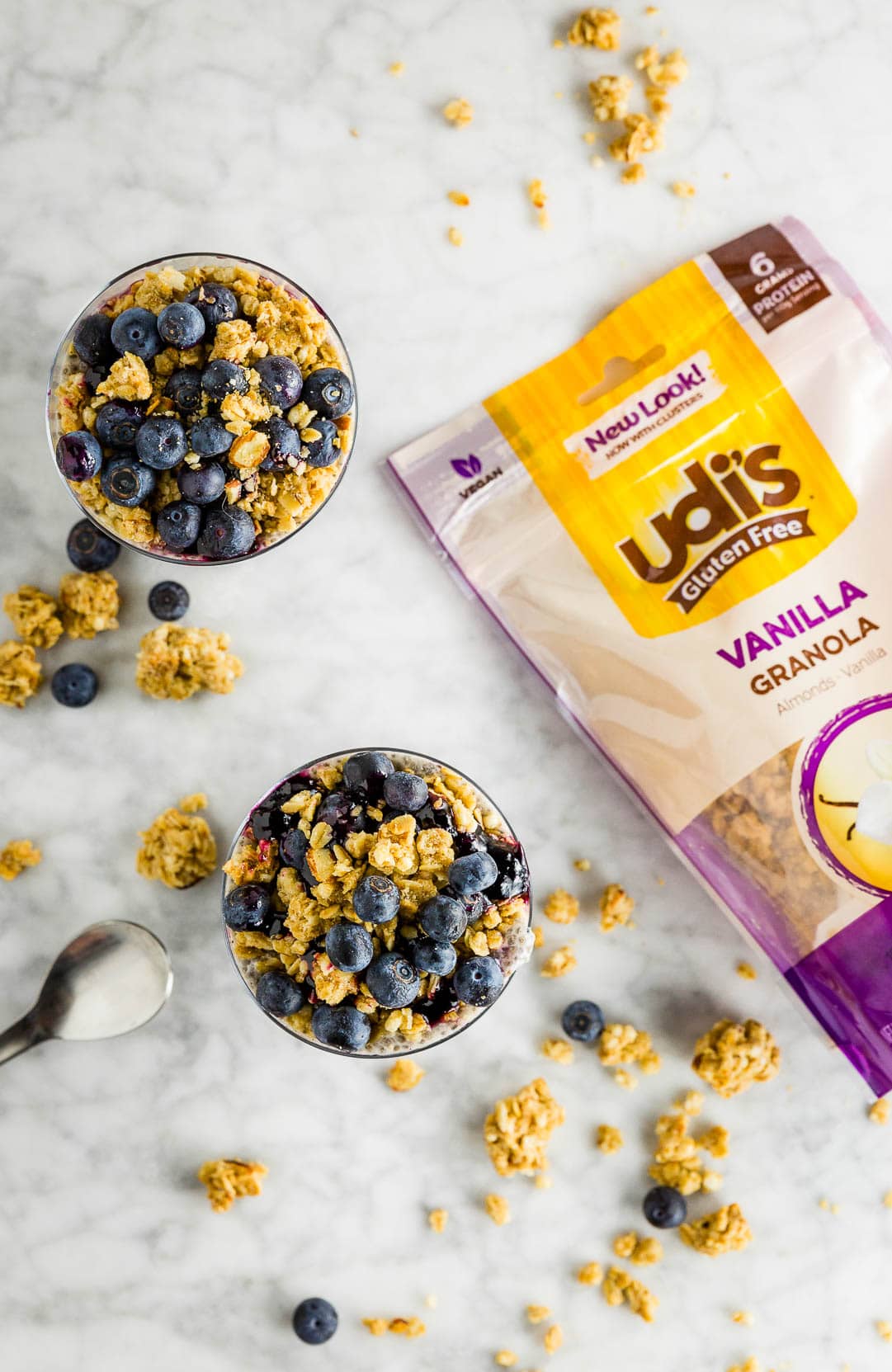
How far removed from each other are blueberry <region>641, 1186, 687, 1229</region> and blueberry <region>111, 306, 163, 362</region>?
126cm

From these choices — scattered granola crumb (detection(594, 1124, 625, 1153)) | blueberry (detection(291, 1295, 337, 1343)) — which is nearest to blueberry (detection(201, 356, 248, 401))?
scattered granola crumb (detection(594, 1124, 625, 1153))

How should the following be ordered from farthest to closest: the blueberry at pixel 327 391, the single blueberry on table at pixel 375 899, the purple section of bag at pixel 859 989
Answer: the purple section of bag at pixel 859 989, the blueberry at pixel 327 391, the single blueberry on table at pixel 375 899

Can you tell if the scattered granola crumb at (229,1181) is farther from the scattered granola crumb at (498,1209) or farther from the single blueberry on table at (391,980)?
the single blueberry on table at (391,980)

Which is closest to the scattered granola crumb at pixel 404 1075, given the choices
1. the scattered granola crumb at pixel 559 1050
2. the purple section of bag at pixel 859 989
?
the scattered granola crumb at pixel 559 1050

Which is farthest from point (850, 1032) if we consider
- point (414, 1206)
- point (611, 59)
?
point (611, 59)

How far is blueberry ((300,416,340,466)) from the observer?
122 centimetres

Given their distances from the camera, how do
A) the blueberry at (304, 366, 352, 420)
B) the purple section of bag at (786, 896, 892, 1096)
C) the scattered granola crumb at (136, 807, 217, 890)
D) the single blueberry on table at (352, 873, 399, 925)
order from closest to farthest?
1. the single blueberry on table at (352, 873, 399, 925)
2. the blueberry at (304, 366, 352, 420)
3. the purple section of bag at (786, 896, 892, 1096)
4. the scattered granola crumb at (136, 807, 217, 890)

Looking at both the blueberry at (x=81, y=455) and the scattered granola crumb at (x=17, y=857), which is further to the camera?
the scattered granola crumb at (x=17, y=857)

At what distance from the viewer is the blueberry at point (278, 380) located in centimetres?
118

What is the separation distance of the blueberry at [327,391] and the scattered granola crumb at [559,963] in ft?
2.55

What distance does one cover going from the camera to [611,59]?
5.01ft

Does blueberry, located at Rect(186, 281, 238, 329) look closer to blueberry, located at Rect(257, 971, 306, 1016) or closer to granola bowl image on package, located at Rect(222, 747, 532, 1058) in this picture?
granola bowl image on package, located at Rect(222, 747, 532, 1058)

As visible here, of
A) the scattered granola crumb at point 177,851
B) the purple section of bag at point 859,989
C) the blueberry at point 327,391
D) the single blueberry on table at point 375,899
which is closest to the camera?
the single blueberry on table at point 375,899

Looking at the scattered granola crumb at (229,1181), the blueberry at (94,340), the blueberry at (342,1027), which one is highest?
the blueberry at (94,340)
